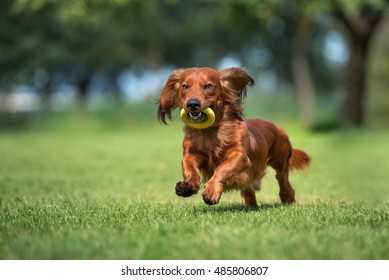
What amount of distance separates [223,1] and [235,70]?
60.7 ft

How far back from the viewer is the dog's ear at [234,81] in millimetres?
6945

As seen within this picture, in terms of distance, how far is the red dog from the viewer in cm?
644

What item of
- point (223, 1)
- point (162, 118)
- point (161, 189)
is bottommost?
point (161, 189)

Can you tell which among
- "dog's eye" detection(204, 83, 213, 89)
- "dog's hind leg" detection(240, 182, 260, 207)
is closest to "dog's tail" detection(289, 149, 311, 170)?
"dog's hind leg" detection(240, 182, 260, 207)

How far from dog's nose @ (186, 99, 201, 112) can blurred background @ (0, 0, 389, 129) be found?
4.05ft

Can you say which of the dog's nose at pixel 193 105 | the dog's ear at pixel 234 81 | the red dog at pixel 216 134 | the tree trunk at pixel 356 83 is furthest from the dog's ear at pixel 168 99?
the tree trunk at pixel 356 83

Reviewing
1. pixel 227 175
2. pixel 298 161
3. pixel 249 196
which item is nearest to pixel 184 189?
pixel 227 175

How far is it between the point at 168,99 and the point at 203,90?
72cm

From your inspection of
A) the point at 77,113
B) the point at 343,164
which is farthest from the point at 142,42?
the point at 343,164

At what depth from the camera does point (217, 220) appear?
602cm

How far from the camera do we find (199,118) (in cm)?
654

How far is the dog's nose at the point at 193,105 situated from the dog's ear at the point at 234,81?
1.94ft

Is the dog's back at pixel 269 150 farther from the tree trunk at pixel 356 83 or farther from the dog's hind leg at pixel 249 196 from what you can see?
the tree trunk at pixel 356 83
